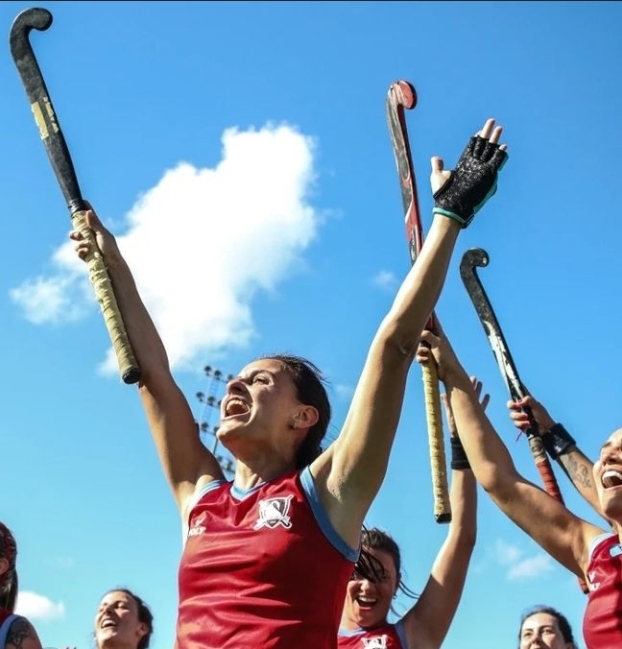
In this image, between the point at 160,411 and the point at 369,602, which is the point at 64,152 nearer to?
the point at 160,411

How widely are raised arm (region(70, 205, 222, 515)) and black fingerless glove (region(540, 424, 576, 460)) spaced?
2.24 m

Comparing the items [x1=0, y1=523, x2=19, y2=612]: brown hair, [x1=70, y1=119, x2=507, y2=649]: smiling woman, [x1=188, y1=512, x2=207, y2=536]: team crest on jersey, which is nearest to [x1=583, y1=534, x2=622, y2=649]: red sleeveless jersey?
[x1=70, y1=119, x2=507, y2=649]: smiling woman

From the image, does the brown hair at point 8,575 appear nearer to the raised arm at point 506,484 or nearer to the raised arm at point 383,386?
the raised arm at point 506,484

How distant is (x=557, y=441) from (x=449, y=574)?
4.02 ft

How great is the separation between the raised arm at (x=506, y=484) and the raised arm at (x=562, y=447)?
0.57m

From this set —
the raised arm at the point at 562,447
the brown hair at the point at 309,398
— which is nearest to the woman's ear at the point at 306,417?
the brown hair at the point at 309,398

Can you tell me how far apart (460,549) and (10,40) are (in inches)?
121

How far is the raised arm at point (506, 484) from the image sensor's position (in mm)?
4379

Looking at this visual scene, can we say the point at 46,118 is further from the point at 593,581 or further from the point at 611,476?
the point at 593,581

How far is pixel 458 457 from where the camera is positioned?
4.81m

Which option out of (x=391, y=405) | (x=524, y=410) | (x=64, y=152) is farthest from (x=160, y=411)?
(x=524, y=410)

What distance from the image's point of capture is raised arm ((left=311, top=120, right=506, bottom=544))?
10.1ft

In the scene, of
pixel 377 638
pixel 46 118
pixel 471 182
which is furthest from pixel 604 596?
pixel 46 118

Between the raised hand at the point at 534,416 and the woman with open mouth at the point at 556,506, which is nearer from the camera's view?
the woman with open mouth at the point at 556,506
